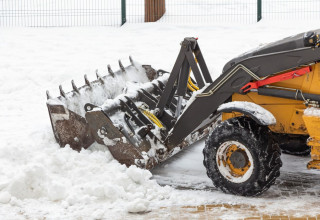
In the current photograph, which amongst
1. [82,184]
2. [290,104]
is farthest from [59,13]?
[290,104]

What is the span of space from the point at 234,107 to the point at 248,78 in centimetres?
32

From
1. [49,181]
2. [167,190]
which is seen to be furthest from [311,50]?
[49,181]

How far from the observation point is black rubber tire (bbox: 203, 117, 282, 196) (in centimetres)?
667

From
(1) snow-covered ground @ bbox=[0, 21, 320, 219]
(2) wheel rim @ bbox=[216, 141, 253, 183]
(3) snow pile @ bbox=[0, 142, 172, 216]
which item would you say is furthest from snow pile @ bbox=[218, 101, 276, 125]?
(3) snow pile @ bbox=[0, 142, 172, 216]

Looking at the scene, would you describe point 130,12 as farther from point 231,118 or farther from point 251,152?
point 251,152

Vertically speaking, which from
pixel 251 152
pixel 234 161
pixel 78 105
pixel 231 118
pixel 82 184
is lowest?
pixel 82 184

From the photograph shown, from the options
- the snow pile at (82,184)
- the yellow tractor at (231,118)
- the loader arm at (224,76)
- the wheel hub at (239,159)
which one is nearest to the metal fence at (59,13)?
A: the yellow tractor at (231,118)

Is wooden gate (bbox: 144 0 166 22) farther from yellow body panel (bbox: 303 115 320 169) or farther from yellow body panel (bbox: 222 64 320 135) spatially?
yellow body panel (bbox: 303 115 320 169)

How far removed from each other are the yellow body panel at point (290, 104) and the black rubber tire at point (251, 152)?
0.71 feet

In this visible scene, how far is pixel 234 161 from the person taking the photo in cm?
689

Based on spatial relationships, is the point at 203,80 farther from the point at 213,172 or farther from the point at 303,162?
the point at 303,162

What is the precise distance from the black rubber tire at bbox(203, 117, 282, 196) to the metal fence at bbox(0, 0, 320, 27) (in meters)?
9.11

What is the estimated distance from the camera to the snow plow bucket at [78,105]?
7641mm

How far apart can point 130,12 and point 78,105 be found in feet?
28.3
